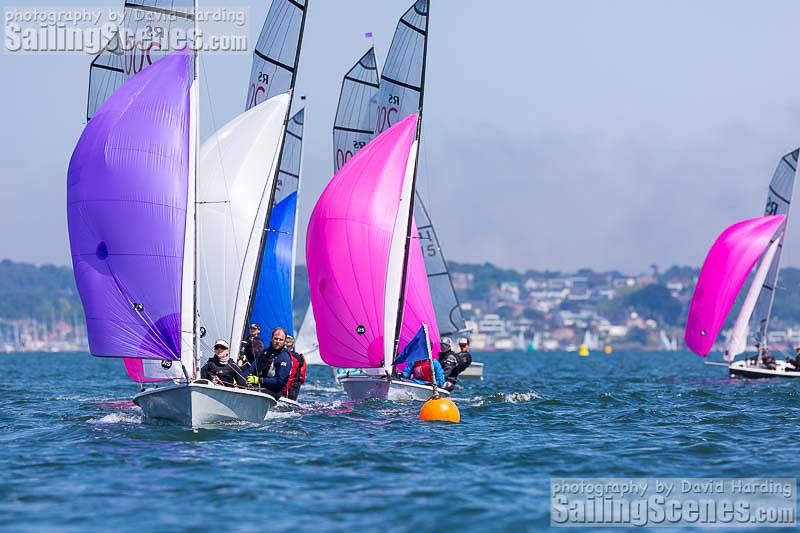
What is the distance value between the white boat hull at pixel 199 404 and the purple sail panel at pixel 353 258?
579cm

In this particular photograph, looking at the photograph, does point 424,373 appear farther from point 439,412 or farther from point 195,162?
point 195,162

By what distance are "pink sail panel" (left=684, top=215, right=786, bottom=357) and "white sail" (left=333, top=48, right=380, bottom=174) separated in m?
15.1

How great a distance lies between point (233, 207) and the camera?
2030cm

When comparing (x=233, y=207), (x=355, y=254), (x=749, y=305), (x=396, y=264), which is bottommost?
(x=749, y=305)

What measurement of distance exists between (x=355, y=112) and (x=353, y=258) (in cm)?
553

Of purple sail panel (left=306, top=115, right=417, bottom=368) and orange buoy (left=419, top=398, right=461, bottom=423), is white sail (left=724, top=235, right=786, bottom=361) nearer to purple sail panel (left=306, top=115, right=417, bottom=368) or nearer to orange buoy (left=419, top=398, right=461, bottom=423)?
purple sail panel (left=306, top=115, right=417, bottom=368)

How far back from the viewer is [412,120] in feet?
79.8

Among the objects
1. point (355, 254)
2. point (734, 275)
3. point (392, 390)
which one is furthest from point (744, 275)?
Result: point (392, 390)

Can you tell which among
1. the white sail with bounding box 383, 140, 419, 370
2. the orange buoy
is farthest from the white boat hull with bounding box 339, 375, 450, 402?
the orange buoy

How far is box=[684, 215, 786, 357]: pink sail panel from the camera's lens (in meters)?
37.9

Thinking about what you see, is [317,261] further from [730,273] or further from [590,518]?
[730,273]

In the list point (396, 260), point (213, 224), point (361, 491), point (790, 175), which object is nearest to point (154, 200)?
point (213, 224)

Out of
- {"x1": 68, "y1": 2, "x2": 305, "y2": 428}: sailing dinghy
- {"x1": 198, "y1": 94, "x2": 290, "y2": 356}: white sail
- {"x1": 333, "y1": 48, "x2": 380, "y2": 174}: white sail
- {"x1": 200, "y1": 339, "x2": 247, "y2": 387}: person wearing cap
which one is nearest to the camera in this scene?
{"x1": 68, "y1": 2, "x2": 305, "y2": 428}: sailing dinghy

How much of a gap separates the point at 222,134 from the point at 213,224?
1.54 metres
